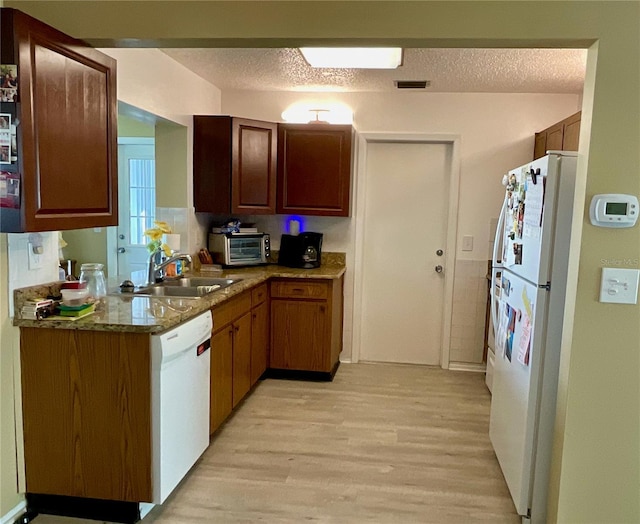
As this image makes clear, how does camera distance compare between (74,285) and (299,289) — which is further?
(299,289)

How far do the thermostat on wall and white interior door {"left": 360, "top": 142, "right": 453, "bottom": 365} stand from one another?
2656 mm

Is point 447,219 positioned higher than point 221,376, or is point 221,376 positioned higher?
point 447,219

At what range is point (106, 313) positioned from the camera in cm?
235

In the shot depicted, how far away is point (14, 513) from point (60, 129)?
1.65m

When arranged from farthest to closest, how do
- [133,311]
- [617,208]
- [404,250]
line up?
1. [404,250]
2. [133,311]
3. [617,208]

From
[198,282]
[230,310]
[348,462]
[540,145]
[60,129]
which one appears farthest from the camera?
[540,145]

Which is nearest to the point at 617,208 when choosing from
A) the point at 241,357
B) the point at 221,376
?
the point at 221,376

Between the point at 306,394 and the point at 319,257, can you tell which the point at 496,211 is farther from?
the point at 306,394

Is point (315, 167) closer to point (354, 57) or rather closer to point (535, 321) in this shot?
point (354, 57)

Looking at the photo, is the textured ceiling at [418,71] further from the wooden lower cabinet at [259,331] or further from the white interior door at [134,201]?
the wooden lower cabinet at [259,331]

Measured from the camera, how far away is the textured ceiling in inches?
128

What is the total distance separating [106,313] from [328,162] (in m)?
2.39

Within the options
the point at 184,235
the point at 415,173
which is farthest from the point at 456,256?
the point at 184,235

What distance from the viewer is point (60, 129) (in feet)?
6.53
